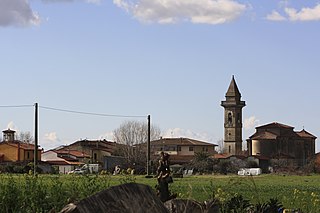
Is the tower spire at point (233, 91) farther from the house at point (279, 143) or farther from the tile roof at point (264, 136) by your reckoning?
the tile roof at point (264, 136)

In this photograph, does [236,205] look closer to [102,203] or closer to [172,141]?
[102,203]

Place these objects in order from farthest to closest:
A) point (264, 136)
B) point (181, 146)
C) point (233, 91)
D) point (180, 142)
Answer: point (233, 91) → point (180, 142) → point (181, 146) → point (264, 136)

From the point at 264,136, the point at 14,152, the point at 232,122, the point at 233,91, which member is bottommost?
the point at 14,152

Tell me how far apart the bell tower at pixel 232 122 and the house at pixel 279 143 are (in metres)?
15.3

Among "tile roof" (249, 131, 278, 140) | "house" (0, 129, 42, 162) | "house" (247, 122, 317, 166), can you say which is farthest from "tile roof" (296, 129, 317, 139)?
"house" (0, 129, 42, 162)

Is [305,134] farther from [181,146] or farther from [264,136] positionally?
[181,146]

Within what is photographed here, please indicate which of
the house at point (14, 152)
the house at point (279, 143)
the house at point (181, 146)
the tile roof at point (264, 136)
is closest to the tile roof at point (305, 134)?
the house at point (279, 143)

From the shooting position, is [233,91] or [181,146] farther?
[233,91]

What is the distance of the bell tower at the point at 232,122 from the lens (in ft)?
555

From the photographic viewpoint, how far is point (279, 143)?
14800 cm

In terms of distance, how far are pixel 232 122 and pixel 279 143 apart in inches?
957

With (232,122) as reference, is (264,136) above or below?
below

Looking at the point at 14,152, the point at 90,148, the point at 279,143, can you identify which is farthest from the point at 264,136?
the point at 14,152

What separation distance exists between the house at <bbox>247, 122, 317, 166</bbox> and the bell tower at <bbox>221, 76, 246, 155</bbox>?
15348 mm
